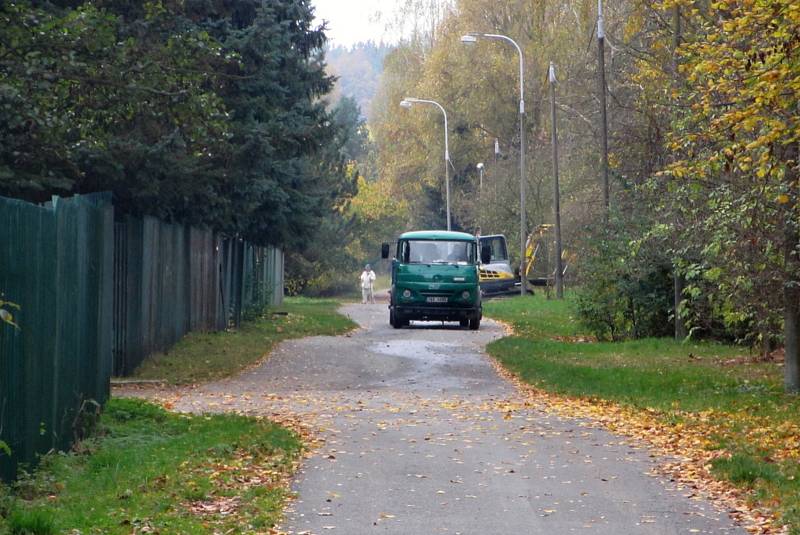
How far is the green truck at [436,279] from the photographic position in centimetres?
3169

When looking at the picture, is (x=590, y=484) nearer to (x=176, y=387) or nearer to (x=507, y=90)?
(x=176, y=387)

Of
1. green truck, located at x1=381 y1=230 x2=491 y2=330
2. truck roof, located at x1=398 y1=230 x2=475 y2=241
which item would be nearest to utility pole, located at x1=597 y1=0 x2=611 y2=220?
green truck, located at x1=381 y1=230 x2=491 y2=330

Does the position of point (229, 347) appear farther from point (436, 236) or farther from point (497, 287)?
point (497, 287)

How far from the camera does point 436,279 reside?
3177 cm

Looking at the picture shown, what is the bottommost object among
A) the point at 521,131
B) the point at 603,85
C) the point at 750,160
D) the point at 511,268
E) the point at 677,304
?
the point at 677,304

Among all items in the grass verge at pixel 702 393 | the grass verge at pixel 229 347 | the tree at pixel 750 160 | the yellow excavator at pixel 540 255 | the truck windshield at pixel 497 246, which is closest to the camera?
the grass verge at pixel 702 393

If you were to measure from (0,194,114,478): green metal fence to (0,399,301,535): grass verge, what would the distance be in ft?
1.02

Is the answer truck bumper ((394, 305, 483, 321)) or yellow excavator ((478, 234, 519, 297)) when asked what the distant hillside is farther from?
truck bumper ((394, 305, 483, 321))

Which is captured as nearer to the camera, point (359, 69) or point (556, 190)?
point (556, 190)

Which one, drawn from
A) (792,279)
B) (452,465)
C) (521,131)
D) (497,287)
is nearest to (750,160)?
(792,279)

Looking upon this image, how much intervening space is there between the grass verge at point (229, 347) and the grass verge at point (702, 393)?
14.8 ft

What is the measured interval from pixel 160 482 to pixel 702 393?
879cm

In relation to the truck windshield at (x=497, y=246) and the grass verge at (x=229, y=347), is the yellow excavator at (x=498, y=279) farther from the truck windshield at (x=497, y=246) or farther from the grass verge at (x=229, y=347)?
the grass verge at (x=229, y=347)

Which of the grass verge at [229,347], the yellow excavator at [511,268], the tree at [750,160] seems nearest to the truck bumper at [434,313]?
the grass verge at [229,347]
